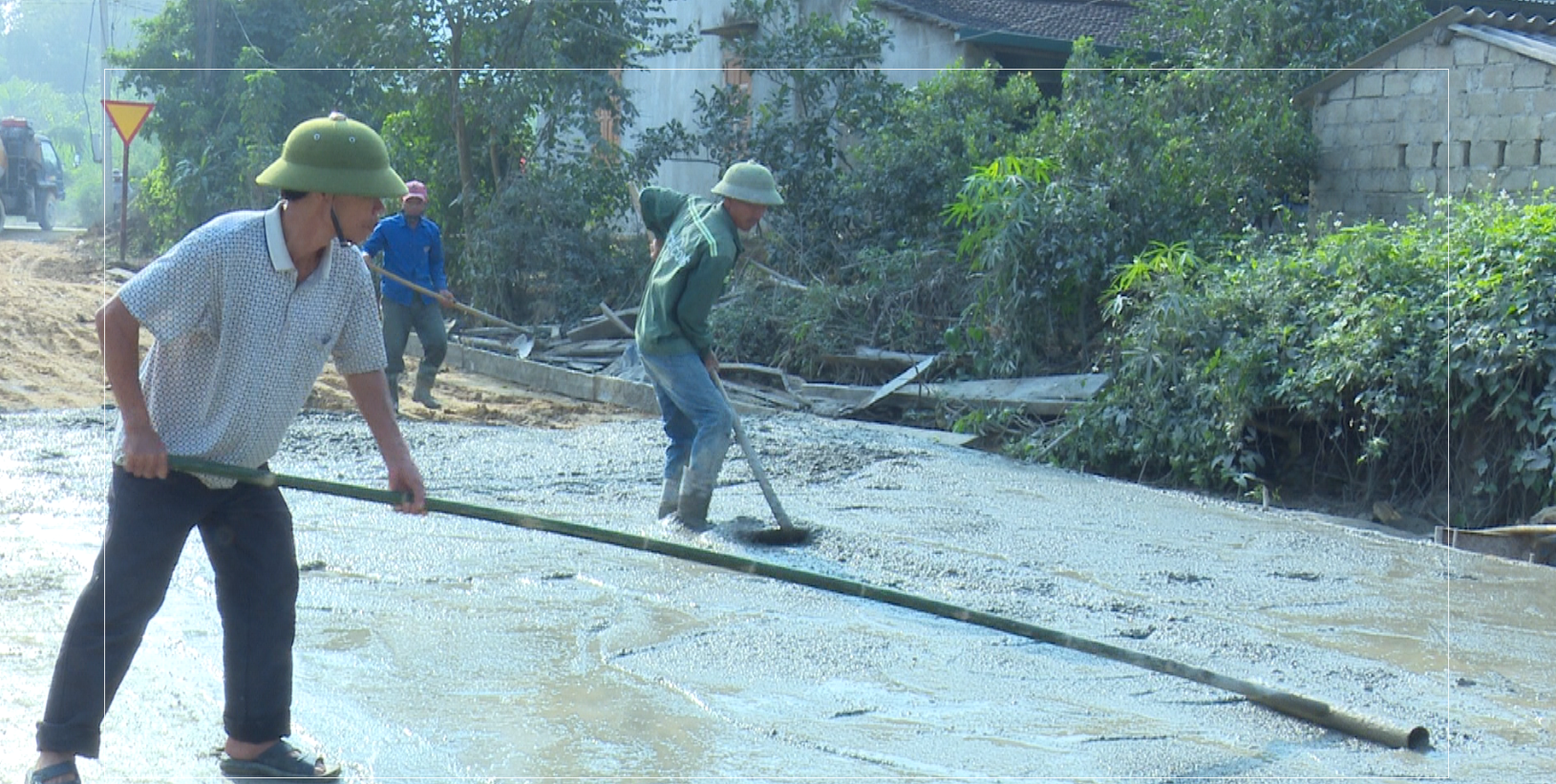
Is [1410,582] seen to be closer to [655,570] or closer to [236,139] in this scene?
[655,570]

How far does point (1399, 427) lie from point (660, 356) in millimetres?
4453

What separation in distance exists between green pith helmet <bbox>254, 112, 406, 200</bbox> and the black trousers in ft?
2.51

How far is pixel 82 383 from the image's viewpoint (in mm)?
12039

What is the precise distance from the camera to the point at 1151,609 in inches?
235

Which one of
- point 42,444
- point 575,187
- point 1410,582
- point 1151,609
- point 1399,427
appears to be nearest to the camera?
point 1151,609

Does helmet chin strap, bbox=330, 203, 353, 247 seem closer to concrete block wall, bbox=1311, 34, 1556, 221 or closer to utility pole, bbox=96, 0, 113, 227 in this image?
utility pole, bbox=96, 0, 113, 227

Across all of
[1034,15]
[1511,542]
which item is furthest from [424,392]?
[1034,15]

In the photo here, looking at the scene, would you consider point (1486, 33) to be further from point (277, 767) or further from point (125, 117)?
point (125, 117)

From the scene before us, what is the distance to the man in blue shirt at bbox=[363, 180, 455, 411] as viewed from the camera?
11.1m

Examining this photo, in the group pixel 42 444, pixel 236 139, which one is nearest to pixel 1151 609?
pixel 42 444

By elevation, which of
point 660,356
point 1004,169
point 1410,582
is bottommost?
point 1410,582

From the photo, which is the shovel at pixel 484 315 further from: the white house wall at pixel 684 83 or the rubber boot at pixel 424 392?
the white house wall at pixel 684 83

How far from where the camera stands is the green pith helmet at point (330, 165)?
11.2 ft

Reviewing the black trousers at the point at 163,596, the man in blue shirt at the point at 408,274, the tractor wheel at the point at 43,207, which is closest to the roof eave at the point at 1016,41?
the man in blue shirt at the point at 408,274
